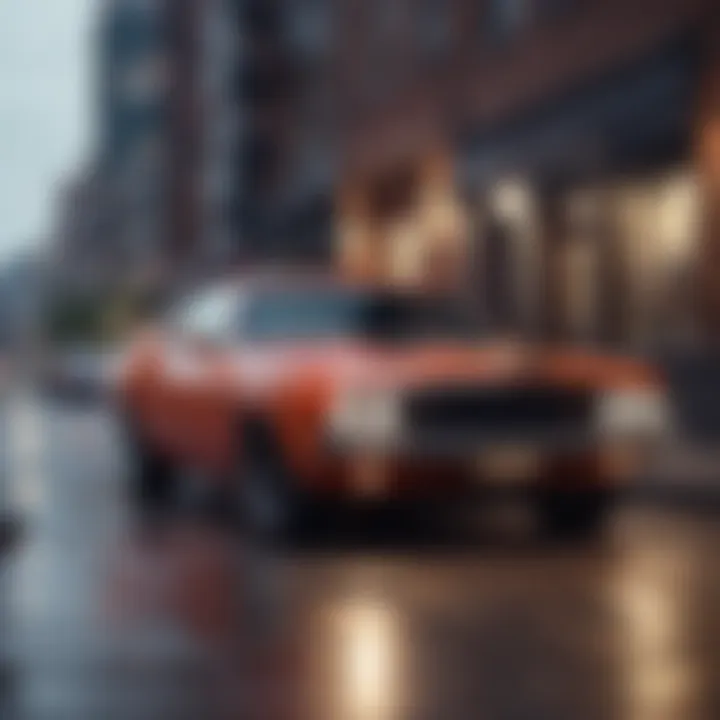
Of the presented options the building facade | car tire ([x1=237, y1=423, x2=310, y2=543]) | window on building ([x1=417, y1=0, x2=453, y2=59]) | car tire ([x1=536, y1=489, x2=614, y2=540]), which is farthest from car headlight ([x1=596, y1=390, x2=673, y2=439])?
the building facade

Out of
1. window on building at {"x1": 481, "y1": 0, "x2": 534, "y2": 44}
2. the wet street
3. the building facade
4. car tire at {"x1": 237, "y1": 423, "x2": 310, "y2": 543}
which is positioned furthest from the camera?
the building facade

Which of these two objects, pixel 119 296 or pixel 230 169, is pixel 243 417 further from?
pixel 119 296

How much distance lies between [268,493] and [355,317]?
1647mm

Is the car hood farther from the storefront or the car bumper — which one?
the storefront

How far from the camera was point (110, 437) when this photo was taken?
27453 mm

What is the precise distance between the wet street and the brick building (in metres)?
8.94

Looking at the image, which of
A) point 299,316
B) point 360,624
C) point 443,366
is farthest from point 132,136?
point 360,624

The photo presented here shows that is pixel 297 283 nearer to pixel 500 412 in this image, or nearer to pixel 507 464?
pixel 500 412

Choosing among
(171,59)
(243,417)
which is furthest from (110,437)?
(171,59)

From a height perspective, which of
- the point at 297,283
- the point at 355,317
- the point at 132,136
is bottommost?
the point at 355,317

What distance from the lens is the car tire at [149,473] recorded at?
15.8 m

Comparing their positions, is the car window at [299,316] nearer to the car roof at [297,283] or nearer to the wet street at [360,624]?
the car roof at [297,283]

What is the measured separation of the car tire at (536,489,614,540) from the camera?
12.4m

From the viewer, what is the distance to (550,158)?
2611cm
